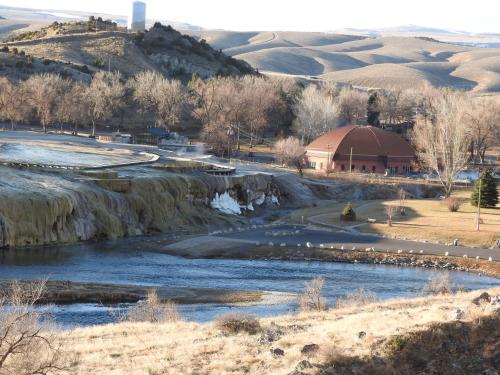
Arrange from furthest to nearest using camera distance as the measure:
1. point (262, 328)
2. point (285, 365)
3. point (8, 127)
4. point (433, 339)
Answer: point (8, 127) < point (262, 328) < point (433, 339) < point (285, 365)

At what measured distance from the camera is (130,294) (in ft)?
160

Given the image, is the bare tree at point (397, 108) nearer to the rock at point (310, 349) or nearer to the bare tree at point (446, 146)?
the bare tree at point (446, 146)

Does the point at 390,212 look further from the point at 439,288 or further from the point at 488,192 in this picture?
the point at 439,288

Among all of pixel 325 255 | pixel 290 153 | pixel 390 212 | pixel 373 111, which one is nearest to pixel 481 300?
pixel 325 255

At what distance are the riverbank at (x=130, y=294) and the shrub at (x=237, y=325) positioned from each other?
501 inches

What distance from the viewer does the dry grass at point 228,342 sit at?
27875mm

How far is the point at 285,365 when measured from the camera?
27578mm

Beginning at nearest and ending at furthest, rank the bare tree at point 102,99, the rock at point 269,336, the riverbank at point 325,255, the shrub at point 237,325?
the rock at point 269,336 → the shrub at point 237,325 → the riverbank at point 325,255 → the bare tree at point 102,99

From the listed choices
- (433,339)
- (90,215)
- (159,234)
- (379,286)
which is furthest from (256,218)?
(433,339)

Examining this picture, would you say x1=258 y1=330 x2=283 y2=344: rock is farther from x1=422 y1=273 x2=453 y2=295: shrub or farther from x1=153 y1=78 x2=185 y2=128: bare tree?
x1=153 y1=78 x2=185 y2=128: bare tree

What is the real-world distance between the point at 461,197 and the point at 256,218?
23152 mm

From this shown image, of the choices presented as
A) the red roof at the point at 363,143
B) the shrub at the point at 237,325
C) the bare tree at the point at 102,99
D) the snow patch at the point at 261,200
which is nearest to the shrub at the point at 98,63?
the bare tree at the point at 102,99

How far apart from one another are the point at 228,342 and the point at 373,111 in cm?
13846

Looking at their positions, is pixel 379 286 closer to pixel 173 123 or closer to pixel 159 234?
pixel 159 234
